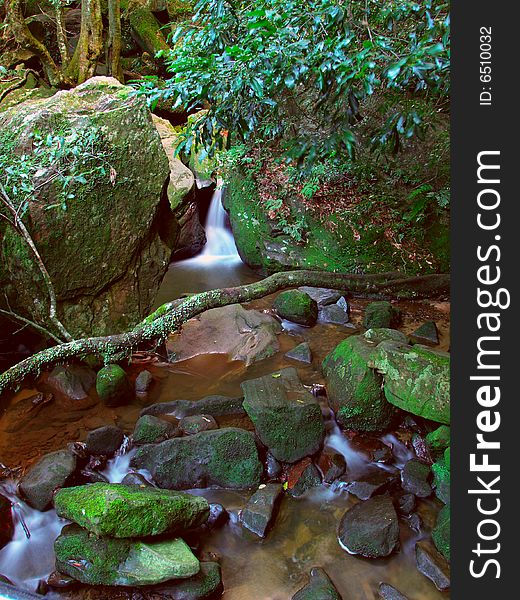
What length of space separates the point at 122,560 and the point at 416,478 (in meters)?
2.49

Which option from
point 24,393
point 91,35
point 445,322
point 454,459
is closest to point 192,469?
point 24,393

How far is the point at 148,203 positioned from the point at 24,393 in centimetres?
271

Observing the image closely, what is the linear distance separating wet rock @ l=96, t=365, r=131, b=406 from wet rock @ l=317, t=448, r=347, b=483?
7.76 ft

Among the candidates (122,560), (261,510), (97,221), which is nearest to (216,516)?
(261,510)

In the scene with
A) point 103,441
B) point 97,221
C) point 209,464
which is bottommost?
point 209,464

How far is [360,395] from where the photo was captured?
450 centimetres

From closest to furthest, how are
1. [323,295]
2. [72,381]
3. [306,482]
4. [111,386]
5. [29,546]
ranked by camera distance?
[29,546] < [306,482] < [111,386] < [72,381] < [323,295]

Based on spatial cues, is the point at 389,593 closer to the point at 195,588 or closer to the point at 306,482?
the point at 306,482

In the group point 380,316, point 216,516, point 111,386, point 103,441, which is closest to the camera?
point 216,516

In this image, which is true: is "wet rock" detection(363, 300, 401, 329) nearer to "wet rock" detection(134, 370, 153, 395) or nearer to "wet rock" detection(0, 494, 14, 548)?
"wet rock" detection(134, 370, 153, 395)

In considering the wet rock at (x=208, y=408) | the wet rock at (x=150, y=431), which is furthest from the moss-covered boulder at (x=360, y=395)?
the wet rock at (x=150, y=431)

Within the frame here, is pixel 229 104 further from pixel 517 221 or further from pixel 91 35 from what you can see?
pixel 91 35

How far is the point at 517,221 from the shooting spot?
5.49 ft

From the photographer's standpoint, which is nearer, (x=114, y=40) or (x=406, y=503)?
(x=406, y=503)
